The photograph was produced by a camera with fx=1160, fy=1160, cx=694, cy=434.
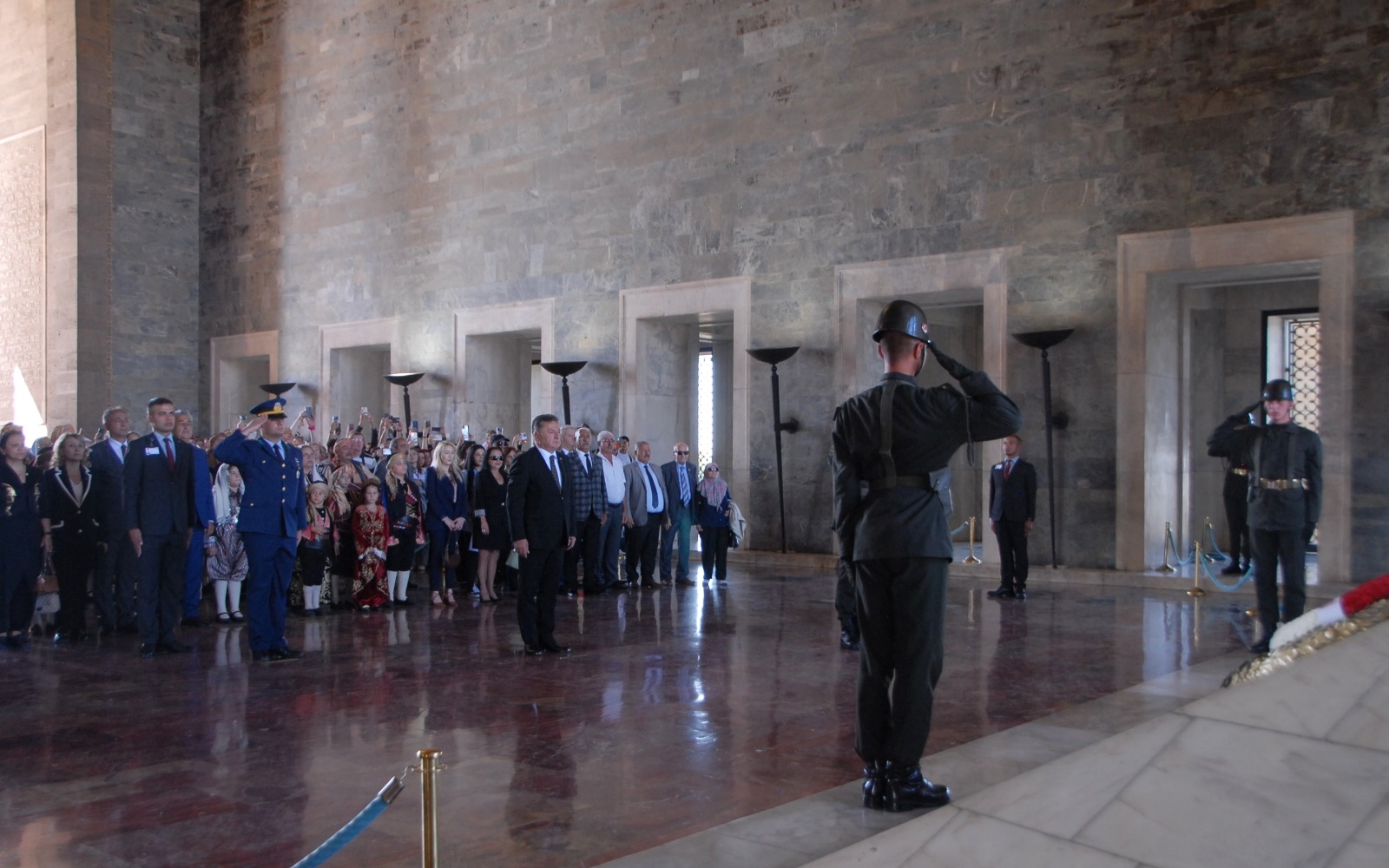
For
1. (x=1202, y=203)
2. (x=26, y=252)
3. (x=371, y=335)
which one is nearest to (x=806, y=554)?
(x=1202, y=203)

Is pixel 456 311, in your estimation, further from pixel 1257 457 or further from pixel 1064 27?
pixel 1257 457

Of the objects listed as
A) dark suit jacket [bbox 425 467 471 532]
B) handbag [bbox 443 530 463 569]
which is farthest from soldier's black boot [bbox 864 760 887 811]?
handbag [bbox 443 530 463 569]

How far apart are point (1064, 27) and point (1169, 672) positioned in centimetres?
803

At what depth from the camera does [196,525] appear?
8.25 meters

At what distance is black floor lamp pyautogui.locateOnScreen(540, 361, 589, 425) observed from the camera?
1586 cm

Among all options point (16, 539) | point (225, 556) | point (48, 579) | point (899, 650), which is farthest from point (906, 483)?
point (48, 579)

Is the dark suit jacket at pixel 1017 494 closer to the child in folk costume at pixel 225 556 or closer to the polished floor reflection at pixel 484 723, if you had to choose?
the polished floor reflection at pixel 484 723

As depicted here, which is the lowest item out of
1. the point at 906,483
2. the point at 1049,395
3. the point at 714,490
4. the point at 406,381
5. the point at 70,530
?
the point at 70,530

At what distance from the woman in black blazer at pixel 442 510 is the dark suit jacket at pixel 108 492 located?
9.09 ft

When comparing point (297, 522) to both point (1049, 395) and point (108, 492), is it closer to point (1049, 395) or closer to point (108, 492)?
point (108, 492)

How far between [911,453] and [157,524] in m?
5.86

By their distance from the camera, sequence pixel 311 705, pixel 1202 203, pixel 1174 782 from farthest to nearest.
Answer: pixel 1202 203 < pixel 311 705 < pixel 1174 782

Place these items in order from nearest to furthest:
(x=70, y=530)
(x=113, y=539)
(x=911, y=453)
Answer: (x=911, y=453), (x=113, y=539), (x=70, y=530)

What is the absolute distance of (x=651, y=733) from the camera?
5.50 meters
